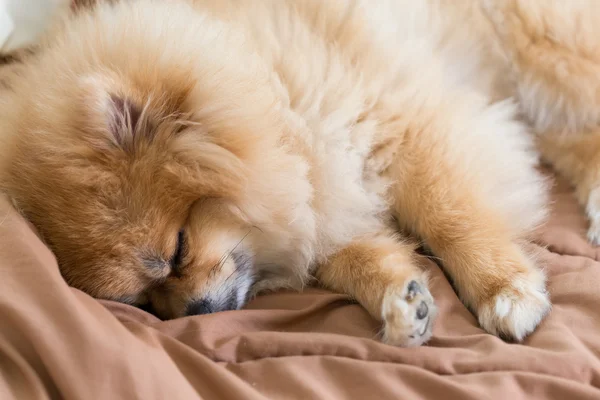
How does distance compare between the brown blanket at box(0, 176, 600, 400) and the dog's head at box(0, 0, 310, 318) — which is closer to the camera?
the brown blanket at box(0, 176, 600, 400)

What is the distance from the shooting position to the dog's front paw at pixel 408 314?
144 cm

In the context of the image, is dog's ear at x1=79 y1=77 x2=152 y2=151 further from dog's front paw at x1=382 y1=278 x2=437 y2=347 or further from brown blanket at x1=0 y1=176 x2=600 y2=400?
dog's front paw at x1=382 y1=278 x2=437 y2=347

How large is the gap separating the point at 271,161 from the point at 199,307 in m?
0.48

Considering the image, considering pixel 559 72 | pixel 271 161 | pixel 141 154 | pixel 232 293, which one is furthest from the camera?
pixel 559 72

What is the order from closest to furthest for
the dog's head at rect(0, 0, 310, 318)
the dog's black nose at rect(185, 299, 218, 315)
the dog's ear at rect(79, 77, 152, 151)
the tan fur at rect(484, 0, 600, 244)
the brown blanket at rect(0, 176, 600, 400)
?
the brown blanket at rect(0, 176, 600, 400), the dog's ear at rect(79, 77, 152, 151), the dog's head at rect(0, 0, 310, 318), the dog's black nose at rect(185, 299, 218, 315), the tan fur at rect(484, 0, 600, 244)

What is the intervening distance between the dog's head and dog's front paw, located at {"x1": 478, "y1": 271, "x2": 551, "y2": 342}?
707mm

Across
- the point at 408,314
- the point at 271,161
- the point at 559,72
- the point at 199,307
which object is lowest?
the point at 199,307

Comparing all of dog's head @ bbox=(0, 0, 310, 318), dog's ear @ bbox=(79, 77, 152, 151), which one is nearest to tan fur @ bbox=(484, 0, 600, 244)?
dog's head @ bbox=(0, 0, 310, 318)

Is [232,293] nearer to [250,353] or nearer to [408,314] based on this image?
[250,353]

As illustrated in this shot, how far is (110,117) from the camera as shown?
138 centimetres

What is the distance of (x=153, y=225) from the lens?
1486mm


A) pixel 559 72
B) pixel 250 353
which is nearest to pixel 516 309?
pixel 250 353

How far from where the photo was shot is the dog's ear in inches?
51.3

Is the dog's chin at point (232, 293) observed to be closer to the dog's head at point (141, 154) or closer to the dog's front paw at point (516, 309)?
the dog's head at point (141, 154)
